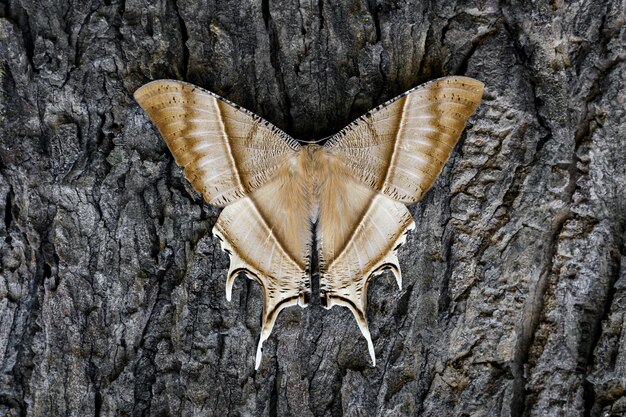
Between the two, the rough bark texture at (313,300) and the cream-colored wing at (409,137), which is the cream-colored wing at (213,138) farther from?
the cream-colored wing at (409,137)

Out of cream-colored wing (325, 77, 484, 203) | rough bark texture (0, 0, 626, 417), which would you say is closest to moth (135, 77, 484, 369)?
cream-colored wing (325, 77, 484, 203)

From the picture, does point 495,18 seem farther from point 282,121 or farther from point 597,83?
point 282,121

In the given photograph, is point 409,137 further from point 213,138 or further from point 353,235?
point 213,138

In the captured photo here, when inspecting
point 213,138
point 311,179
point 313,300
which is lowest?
point 313,300

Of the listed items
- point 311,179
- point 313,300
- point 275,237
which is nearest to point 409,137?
point 311,179

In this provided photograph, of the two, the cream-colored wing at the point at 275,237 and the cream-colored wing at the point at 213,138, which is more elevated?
the cream-colored wing at the point at 213,138

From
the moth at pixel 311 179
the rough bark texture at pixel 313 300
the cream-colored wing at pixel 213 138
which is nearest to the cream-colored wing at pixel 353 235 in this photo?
the moth at pixel 311 179

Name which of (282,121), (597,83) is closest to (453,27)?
(597,83)
